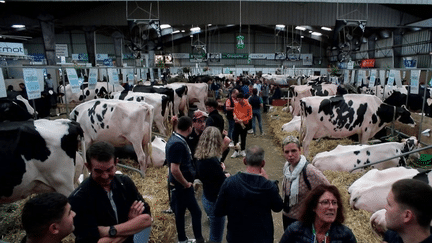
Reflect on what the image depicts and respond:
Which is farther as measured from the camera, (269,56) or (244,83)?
(269,56)

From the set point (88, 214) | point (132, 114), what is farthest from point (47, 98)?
point (88, 214)

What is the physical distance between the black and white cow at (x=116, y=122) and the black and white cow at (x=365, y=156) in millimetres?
3894

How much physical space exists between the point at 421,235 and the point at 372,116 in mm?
6490

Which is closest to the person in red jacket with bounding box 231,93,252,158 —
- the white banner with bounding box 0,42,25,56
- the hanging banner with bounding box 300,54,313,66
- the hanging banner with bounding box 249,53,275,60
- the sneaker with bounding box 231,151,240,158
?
the sneaker with bounding box 231,151,240,158

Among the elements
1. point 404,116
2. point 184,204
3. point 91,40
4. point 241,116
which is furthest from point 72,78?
point 91,40

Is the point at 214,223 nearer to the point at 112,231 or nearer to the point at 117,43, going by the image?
the point at 112,231

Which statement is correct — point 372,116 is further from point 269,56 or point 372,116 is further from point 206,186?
point 269,56

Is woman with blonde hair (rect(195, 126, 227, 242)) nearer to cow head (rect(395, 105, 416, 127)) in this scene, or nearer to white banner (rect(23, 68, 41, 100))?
white banner (rect(23, 68, 41, 100))

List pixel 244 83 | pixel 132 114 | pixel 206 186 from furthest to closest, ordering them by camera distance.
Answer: pixel 244 83, pixel 132 114, pixel 206 186

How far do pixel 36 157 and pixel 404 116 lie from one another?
8016 millimetres

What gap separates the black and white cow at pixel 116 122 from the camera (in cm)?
632

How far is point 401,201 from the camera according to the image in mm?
1718

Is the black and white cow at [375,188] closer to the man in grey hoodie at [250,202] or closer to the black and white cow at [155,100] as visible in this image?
the man in grey hoodie at [250,202]

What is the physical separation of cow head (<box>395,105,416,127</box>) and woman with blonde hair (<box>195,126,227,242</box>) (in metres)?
5.91
